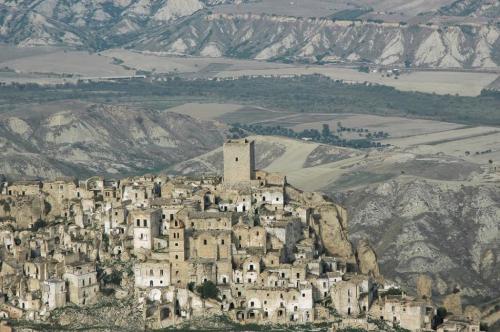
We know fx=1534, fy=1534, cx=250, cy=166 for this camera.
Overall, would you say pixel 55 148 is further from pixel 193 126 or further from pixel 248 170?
pixel 248 170

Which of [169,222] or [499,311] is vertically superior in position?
[169,222]

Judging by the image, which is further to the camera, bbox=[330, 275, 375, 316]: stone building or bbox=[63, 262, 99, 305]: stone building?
bbox=[63, 262, 99, 305]: stone building

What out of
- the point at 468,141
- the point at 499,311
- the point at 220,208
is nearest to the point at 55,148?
the point at 468,141

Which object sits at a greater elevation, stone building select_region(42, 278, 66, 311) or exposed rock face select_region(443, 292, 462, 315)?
stone building select_region(42, 278, 66, 311)

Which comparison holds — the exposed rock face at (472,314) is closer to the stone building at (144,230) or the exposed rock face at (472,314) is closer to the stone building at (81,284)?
the stone building at (144,230)

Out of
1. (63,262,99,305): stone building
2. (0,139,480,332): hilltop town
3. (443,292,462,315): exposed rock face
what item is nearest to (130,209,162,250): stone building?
(0,139,480,332): hilltop town

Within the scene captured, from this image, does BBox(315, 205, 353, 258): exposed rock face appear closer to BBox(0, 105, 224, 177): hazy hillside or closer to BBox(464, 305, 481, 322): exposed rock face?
BBox(464, 305, 481, 322): exposed rock face
